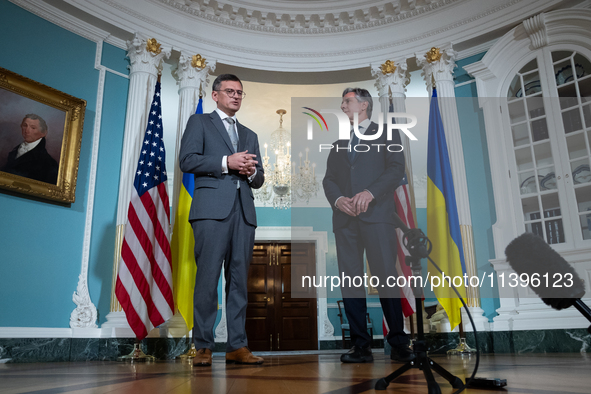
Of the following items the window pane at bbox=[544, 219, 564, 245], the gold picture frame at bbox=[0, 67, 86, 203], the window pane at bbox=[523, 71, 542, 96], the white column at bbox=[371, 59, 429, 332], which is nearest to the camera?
the gold picture frame at bbox=[0, 67, 86, 203]

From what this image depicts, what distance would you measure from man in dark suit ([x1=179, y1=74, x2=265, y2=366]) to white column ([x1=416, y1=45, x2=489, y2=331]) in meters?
2.28

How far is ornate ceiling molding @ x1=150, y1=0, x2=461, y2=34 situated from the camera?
472cm

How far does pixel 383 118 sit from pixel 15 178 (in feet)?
10.3

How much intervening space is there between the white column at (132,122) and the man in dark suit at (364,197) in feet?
8.52

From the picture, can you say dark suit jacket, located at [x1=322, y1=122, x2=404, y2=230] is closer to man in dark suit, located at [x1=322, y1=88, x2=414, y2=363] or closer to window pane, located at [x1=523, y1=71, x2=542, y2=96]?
man in dark suit, located at [x1=322, y1=88, x2=414, y2=363]

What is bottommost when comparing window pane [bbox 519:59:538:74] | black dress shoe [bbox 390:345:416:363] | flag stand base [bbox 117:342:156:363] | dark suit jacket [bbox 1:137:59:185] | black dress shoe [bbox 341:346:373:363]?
flag stand base [bbox 117:342:156:363]

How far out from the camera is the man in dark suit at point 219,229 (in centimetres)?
224

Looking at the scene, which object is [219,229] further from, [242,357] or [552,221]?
[552,221]

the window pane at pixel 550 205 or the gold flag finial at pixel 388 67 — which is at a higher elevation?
the gold flag finial at pixel 388 67

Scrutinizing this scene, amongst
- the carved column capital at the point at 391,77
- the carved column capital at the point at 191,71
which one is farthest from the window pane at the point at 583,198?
the carved column capital at the point at 191,71

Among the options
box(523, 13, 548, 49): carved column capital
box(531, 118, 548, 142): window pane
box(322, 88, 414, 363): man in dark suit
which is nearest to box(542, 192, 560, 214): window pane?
box(531, 118, 548, 142): window pane

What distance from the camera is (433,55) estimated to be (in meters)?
4.57

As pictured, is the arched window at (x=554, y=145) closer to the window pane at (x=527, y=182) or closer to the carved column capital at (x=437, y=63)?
the window pane at (x=527, y=182)

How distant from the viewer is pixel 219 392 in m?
1.16
